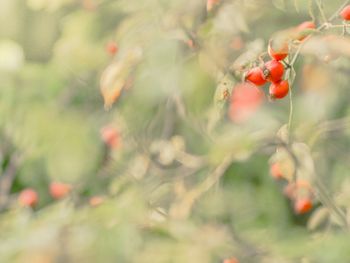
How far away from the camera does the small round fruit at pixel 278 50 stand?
61.5 inches

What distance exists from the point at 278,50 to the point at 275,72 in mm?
35

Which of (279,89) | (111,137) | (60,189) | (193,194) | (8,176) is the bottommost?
(8,176)

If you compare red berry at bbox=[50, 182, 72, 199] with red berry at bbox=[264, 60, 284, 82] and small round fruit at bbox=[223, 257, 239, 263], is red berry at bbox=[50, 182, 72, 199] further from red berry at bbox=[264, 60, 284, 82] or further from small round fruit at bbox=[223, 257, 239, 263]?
red berry at bbox=[264, 60, 284, 82]

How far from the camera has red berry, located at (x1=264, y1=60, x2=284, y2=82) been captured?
1.57 meters

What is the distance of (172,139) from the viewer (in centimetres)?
300

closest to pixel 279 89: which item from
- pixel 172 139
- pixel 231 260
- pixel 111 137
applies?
pixel 231 260

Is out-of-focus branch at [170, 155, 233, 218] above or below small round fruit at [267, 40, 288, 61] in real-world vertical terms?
below

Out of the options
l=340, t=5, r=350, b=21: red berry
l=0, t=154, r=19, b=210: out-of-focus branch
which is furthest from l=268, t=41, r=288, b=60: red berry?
l=0, t=154, r=19, b=210: out-of-focus branch

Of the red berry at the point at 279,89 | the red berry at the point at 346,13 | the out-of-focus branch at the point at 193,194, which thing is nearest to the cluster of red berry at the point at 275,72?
the red berry at the point at 279,89

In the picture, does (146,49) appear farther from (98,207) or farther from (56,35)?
(56,35)

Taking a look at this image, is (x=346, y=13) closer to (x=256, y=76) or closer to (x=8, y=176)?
(x=256, y=76)

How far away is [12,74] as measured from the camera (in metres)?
3.10

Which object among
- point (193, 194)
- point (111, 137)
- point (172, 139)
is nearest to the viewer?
point (193, 194)

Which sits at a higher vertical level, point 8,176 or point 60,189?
point 60,189
